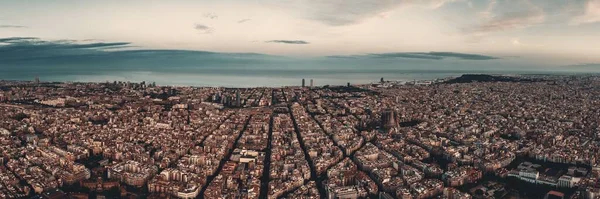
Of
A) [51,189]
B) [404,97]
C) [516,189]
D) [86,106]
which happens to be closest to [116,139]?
[51,189]

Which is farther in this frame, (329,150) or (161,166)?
(329,150)

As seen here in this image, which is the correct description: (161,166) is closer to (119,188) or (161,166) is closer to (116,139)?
(119,188)

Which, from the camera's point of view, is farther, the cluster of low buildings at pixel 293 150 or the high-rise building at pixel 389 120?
the high-rise building at pixel 389 120

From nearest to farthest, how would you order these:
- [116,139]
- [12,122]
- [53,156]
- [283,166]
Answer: [283,166]
[53,156]
[116,139]
[12,122]

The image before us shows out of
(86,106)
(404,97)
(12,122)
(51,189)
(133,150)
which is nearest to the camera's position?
(51,189)

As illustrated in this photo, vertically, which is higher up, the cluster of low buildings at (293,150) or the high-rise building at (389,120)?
the high-rise building at (389,120)

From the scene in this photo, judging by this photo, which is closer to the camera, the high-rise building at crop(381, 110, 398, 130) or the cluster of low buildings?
the cluster of low buildings

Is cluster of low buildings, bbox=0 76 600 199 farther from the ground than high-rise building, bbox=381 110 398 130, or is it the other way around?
high-rise building, bbox=381 110 398 130

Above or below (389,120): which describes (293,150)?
below

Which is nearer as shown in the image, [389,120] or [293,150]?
[293,150]

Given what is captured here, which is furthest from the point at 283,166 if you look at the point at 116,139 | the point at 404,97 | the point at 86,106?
the point at 404,97
